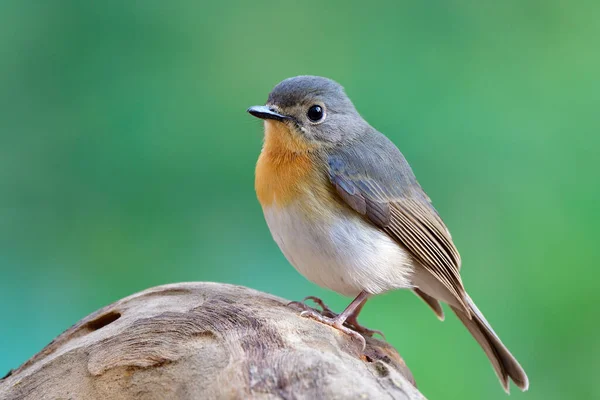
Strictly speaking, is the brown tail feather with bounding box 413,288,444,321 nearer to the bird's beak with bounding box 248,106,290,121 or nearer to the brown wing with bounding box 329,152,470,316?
the brown wing with bounding box 329,152,470,316

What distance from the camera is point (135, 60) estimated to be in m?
4.88

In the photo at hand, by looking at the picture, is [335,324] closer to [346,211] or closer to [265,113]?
[346,211]

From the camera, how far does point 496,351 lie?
3789 millimetres

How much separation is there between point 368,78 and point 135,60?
158 centimetres

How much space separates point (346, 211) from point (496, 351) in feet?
3.84

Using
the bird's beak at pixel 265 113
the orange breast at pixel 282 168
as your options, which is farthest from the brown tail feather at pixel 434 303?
the bird's beak at pixel 265 113

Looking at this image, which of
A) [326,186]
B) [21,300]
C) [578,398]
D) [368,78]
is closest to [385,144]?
[326,186]

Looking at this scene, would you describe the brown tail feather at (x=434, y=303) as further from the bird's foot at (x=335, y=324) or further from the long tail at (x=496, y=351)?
the bird's foot at (x=335, y=324)

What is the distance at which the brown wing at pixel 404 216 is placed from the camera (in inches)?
135

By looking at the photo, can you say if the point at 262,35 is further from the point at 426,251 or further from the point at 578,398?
the point at 578,398

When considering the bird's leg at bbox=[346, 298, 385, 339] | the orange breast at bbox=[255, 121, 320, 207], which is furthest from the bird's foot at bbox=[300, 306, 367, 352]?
the orange breast at bbox=[255, 121, 320, 207]

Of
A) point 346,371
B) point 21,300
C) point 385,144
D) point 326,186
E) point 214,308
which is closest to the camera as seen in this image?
point 346,371

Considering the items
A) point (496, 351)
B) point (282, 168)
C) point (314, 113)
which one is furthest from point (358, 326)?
point (314, 113)

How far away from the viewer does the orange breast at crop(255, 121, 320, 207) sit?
336 centimetres
